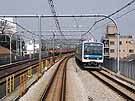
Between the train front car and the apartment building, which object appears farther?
the apartment building

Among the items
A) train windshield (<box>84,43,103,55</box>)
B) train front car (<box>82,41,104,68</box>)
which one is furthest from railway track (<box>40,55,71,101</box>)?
train windshield (<box>84,43,103,55</box>)

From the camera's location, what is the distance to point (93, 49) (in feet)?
133

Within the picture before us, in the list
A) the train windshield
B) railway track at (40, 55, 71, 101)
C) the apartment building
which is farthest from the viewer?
the apartment building

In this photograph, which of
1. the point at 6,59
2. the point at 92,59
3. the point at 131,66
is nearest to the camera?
the point at 131,66

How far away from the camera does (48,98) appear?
18.4m

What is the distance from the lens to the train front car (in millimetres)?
40062

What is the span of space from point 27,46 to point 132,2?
252 feet

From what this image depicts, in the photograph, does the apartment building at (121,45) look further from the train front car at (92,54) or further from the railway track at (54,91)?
the railway track at (54,91)

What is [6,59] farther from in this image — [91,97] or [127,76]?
[91,97]

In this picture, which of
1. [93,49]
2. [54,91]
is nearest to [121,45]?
[93,49]

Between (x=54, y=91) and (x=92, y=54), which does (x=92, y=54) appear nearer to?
(x=92, y=54)

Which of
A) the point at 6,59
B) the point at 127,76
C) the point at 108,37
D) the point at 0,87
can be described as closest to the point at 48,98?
the point at 0,87

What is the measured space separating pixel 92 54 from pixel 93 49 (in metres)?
0.60

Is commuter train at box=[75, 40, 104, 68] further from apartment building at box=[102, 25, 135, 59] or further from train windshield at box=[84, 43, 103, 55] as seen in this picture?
apartment building at box=[102, 25, 135, 59]
